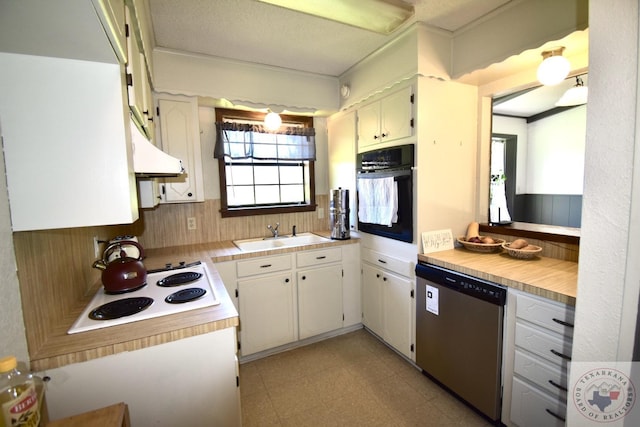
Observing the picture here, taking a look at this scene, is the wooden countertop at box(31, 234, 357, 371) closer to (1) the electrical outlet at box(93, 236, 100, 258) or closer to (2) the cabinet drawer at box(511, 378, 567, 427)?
(1) the electrical outlet at box(93, 236, 100, 258)

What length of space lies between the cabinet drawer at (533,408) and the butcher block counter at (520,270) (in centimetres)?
52

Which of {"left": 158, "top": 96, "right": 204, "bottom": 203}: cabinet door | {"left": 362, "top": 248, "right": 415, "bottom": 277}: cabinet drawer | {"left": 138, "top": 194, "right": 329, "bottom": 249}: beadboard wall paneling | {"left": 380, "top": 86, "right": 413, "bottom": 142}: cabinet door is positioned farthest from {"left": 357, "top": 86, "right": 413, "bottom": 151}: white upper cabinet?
{"left": 158, "top": 96, "right": 204, "bottom": 203}: cabinet door

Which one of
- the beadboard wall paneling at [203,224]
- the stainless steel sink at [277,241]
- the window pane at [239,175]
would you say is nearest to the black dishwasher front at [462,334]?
the stainless steel sink at [277,241]

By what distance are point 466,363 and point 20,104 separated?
7.77 feet

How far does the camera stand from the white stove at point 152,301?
3.90ft

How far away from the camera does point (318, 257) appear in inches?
104

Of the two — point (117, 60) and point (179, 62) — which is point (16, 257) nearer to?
point (117, 60)

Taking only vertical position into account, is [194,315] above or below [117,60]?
below

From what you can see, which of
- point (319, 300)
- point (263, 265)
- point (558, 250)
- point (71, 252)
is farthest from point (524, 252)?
point (71, 252)

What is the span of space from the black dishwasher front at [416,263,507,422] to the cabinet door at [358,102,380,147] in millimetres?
1152

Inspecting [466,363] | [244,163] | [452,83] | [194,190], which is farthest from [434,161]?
[194,190]

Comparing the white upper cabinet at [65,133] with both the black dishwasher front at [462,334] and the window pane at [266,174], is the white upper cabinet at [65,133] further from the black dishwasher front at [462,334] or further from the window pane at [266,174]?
the window pane at [266,174]

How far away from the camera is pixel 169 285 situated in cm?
158

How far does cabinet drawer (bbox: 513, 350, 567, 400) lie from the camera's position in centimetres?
139
